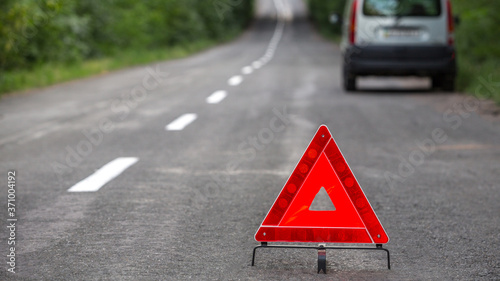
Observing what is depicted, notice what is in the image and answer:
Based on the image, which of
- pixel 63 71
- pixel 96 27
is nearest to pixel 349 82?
pixel 63 71

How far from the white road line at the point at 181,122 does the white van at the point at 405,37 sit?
4612 mm

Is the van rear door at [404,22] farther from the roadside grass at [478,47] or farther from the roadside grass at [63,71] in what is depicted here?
the roadside grass at [63,71]

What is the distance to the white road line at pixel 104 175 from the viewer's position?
6.55 metres

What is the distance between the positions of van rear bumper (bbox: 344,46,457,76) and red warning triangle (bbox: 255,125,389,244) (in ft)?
36.0

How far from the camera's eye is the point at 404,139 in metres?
9.45

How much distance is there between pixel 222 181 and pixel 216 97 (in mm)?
7924

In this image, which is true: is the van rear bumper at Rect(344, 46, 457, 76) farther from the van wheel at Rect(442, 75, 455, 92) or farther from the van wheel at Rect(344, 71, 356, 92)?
the van wheel at Rect(344, 71, 356, 92)

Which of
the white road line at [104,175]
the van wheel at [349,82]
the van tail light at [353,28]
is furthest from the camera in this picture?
the van wheel at [349,82]

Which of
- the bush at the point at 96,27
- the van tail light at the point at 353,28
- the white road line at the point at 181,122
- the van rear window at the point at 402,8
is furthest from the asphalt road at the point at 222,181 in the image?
the bush at the point at 96,27

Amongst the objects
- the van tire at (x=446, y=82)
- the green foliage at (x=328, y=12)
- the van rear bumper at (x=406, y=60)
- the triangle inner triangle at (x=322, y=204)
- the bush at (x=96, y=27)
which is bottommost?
the green foliage at (x=328, y=12)

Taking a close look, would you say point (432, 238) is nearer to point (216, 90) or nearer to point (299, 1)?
point (216, 90)

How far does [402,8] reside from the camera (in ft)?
49.5

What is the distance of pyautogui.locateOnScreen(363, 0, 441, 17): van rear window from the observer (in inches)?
594

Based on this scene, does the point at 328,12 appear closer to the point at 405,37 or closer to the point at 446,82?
the point at 446,82
